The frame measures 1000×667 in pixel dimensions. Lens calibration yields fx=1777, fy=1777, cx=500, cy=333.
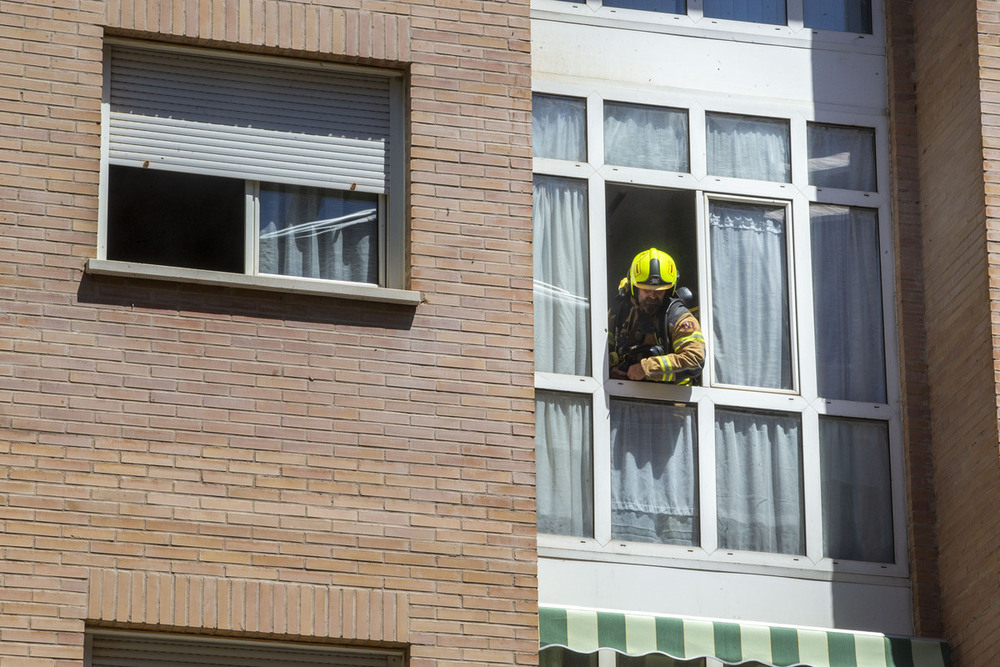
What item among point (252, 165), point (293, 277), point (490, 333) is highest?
point (252, 165)

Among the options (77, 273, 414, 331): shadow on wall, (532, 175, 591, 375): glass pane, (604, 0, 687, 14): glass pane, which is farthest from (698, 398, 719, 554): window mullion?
(604, 0, 687, 14): glass pane

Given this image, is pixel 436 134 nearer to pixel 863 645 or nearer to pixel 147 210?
pixel 147 210

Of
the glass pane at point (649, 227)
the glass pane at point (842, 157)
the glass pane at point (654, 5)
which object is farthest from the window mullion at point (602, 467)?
the glass pane at point (654, 5)

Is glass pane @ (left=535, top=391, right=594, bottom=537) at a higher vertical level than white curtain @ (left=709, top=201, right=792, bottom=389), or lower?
lower

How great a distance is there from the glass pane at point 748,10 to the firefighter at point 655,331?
7.24 ft

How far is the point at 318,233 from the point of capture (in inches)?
472

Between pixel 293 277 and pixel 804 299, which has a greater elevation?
pixel 804 299

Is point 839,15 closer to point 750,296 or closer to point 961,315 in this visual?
point 750,296

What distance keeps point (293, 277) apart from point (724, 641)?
3.78 meters

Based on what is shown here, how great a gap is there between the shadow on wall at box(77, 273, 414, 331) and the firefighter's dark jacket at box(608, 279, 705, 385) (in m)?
1.90

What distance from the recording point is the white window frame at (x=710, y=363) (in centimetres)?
1252

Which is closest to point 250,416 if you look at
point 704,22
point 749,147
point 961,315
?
point 749,147

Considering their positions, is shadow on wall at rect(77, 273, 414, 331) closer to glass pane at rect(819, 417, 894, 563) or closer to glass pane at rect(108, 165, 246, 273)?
glass pane at rect(108, 165, 246, 273)

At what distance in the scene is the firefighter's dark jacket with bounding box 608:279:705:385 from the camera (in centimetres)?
1266
